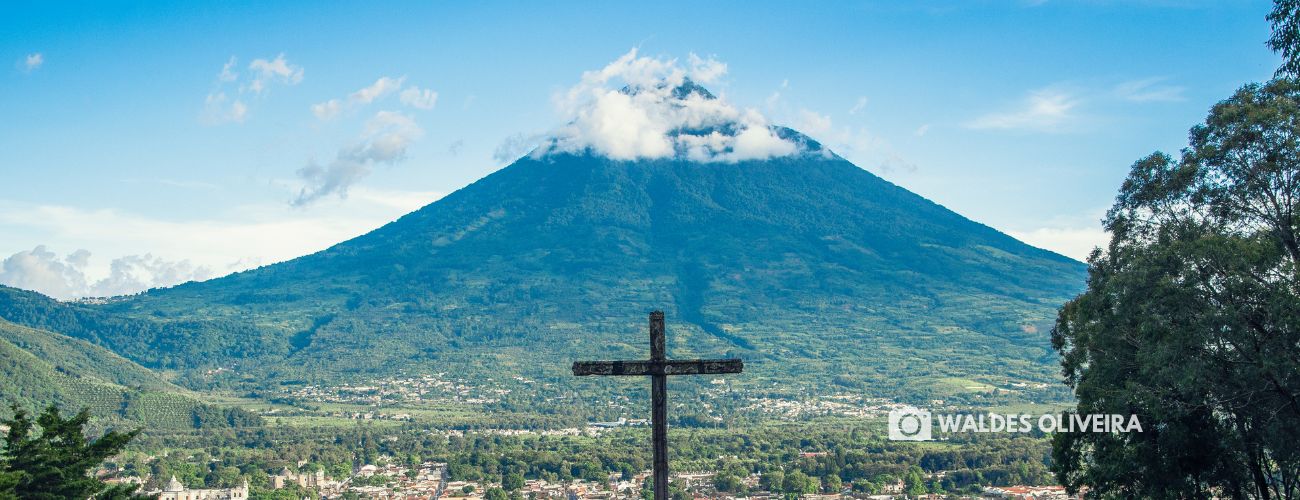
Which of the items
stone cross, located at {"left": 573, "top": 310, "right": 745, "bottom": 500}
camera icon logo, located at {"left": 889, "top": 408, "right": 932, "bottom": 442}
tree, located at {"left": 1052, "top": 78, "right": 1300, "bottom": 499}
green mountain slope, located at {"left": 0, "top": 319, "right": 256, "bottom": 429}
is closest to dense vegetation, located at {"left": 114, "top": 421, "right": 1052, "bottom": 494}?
camera icon logo, located at {"left": 889, "top": 408, "right": 932, "bottom": 442}

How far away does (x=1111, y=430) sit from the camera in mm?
18562

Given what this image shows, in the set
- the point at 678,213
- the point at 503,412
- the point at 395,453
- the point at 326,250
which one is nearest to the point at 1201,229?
the point at 395,453

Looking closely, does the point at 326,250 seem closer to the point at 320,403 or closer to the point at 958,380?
the point at 320,403

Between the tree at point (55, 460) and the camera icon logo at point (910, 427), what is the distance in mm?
61667

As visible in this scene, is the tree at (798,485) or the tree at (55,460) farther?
the tree at (798,485)

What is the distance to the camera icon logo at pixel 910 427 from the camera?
256 ft

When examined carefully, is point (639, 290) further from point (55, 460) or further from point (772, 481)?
point (55, 460)

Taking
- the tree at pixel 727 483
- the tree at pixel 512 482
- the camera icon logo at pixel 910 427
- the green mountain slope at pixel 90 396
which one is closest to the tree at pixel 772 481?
the tree at pixel 727 483

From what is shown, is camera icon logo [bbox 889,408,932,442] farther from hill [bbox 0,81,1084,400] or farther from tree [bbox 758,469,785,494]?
tree [bbox 758,469,785,494]

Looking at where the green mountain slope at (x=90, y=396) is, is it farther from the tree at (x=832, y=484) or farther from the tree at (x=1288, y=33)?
the tree at (x=1288, y=33)

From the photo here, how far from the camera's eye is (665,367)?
1164 cm

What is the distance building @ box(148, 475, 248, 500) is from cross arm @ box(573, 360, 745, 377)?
45.2 meters

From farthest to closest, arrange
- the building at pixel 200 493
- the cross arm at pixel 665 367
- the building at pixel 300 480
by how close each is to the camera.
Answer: the building at pixel 300 480, the building at pixel 200 493, the cross arm at pixel 665 367

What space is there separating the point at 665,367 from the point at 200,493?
49611mm
